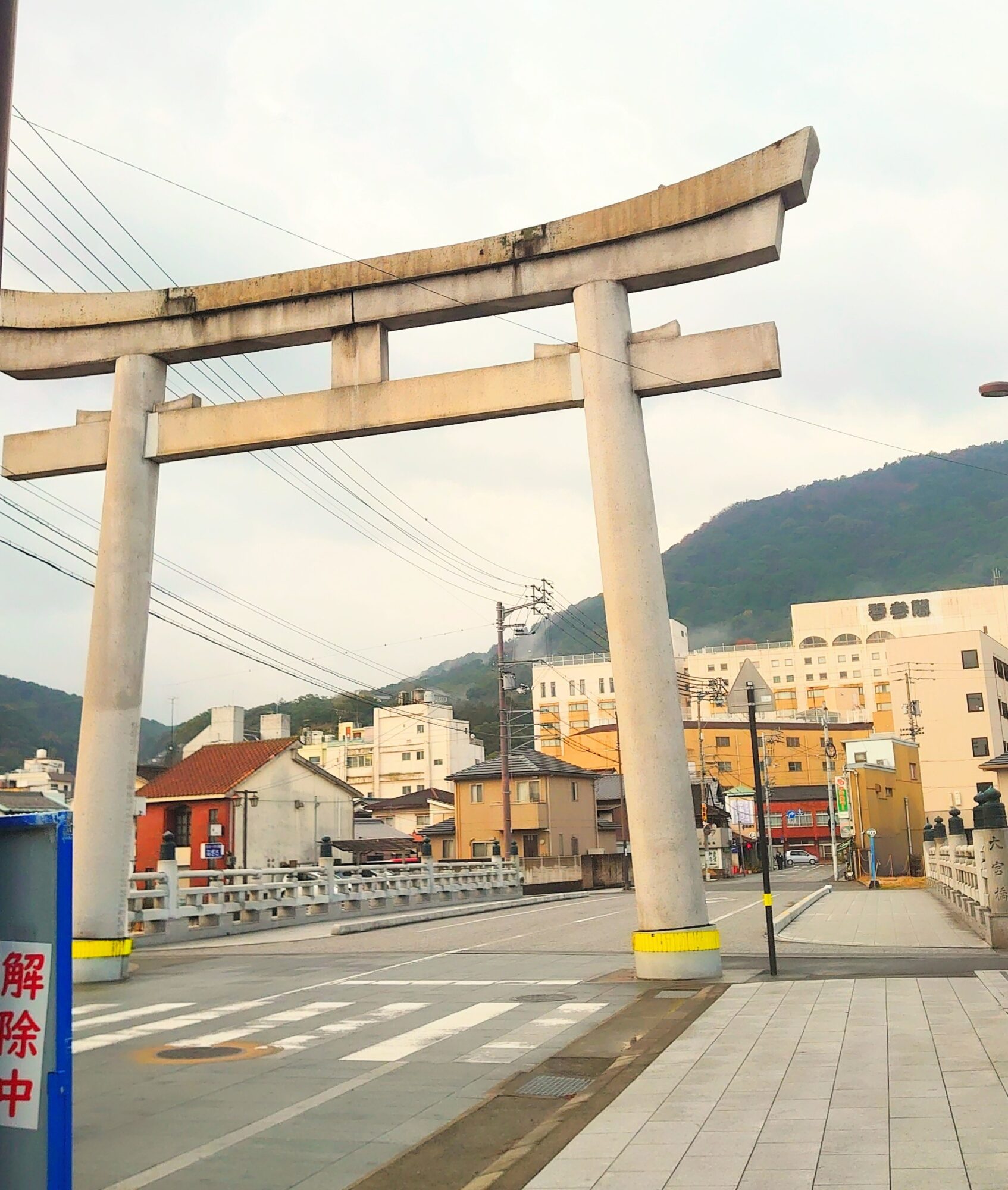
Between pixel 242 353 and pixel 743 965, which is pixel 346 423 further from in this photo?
pixel 743 965

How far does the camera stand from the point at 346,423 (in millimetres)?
14836

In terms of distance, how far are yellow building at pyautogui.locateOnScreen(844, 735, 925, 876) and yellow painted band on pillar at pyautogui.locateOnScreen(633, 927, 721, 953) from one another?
37194mm

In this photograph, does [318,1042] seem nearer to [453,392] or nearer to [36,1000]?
[36,1000]

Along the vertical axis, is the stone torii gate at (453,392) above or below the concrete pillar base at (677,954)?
above

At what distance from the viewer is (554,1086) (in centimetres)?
788

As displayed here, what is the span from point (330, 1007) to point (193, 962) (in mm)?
6328

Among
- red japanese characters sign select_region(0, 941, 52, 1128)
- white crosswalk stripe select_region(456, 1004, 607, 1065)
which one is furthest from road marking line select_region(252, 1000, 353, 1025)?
red japanese characters sign select_region(0, 941, 52, 1128)

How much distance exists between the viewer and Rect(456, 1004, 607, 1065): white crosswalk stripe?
9.03 m

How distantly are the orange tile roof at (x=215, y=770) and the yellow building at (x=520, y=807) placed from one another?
32.7ft

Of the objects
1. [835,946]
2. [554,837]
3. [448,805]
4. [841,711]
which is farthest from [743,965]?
[841,711]

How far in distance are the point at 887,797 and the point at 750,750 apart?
4622cm

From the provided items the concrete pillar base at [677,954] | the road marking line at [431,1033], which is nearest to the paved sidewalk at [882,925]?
the concrete pillar base at [677,954]

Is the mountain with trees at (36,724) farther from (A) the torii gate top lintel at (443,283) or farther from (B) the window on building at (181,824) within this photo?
(A) the torii gate top lintel at (443,283)

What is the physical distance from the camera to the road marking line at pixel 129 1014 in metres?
11.2
